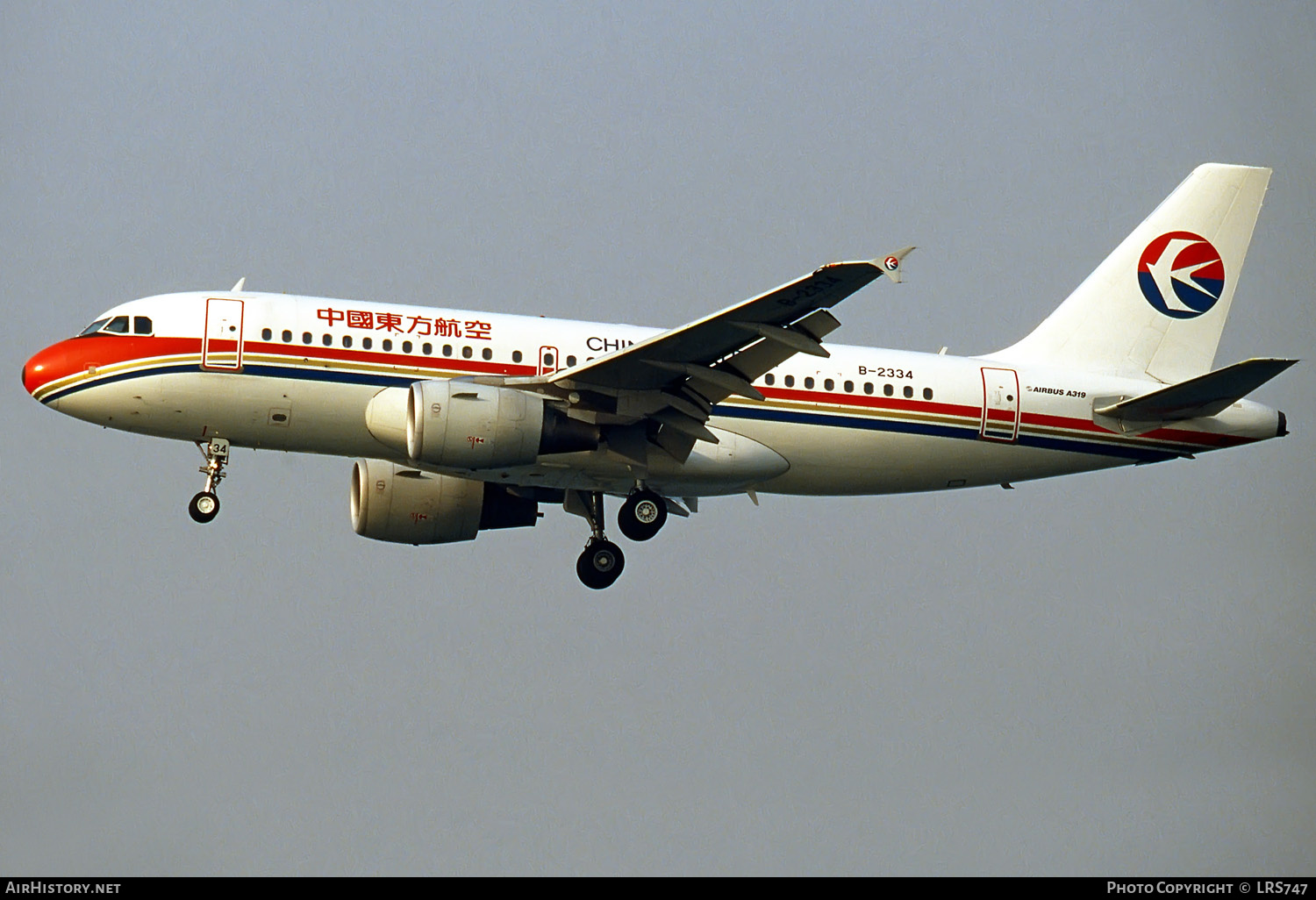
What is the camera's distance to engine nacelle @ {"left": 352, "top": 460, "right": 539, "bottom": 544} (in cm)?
3684

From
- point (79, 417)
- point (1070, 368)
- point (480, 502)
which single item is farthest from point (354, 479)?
point (1070, 368)

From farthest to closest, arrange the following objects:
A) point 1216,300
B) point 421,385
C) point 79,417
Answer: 1. point 1216,300
2. point 79,417
3. point 421,385

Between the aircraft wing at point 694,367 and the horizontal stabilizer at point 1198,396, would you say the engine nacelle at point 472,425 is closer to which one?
the aircraft wing at point 694,367

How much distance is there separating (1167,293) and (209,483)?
2156 centimetres

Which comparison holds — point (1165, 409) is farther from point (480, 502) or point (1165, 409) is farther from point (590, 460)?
point (480, 502)

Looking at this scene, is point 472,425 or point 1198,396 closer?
point 472,425

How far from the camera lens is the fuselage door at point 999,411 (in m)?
36.0

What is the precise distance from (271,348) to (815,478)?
11.1 meters

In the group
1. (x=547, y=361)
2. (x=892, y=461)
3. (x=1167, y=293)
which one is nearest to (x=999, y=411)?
(x=892, y=461)

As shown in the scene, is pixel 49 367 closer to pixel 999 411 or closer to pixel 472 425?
pixel 472 425

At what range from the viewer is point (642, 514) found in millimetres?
35062

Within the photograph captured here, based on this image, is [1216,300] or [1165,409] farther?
[1216,300]

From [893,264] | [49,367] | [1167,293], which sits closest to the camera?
[893,264]
